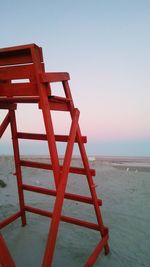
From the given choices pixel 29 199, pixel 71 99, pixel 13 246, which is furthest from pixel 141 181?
pixel 71 99

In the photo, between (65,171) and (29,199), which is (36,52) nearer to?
(65,171)

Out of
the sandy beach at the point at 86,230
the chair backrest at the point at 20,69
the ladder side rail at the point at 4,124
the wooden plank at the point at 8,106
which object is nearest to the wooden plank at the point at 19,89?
the chair backrest at the point at 20,69

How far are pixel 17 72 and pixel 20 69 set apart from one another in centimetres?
4

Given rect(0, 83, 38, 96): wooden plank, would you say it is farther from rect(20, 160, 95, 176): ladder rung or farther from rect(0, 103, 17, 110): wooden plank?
rect(20, 160, 95, 176): ladder rung

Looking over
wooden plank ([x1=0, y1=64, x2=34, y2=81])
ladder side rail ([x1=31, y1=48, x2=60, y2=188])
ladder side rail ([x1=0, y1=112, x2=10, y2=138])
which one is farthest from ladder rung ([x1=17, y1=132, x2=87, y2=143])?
wooden plank ([x1=0, y1=64, x2=34, y2=81])

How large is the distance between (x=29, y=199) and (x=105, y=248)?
3.05 metres

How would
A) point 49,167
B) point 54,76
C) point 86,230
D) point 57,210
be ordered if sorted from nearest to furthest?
point 57,210
point 54,76
point 49,167
point 86,230

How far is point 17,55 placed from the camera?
218 cm

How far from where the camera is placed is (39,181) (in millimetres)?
7863

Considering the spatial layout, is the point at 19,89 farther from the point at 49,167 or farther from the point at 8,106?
the point at 49,167

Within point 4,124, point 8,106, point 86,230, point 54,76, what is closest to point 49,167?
point 4,124

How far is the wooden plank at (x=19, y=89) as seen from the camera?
211 cm

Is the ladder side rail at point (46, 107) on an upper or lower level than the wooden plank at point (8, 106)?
lower

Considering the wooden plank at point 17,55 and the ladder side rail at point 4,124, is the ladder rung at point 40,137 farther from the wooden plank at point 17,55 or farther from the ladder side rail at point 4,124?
the wooden plank at point 17,55
